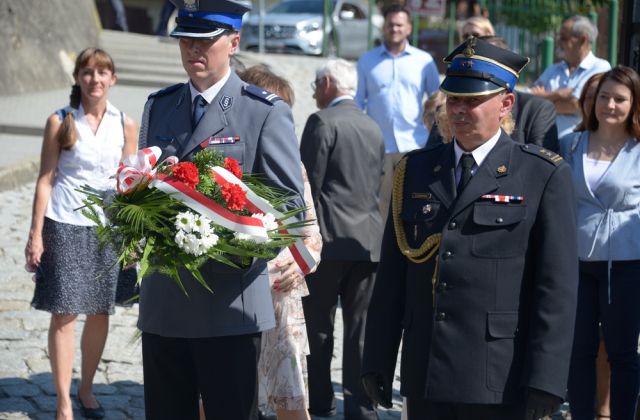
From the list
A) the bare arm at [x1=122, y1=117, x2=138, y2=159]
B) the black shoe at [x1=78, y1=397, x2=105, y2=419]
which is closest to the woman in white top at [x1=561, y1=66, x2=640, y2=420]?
the bare arm at [x1=122, y1=117, x2=138, y2=159]

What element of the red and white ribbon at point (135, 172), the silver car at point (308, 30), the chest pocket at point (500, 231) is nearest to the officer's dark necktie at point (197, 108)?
the red and white ribbon at point (135, 172)

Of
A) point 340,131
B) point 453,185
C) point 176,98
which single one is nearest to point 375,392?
point 453,185

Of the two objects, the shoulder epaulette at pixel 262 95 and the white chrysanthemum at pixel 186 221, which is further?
the shoulder epaulette at pixel 262 95

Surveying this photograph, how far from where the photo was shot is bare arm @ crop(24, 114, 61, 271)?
6113mm

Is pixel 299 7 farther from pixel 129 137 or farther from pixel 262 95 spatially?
pixel 262 95

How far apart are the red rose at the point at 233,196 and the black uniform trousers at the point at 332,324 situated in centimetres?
287

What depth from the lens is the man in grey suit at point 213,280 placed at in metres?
4.15

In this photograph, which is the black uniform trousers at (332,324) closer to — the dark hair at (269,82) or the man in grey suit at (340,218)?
the man in grey suit at (340,218)

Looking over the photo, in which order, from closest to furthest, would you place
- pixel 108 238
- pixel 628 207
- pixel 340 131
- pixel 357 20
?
1. pixel 108 238
2. pixel 628 207
3. pixel 340 131
4. pixel 357 20

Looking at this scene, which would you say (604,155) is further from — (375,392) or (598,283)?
(375,392)

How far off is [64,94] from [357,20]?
9.13 meters

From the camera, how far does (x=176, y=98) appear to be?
14.6 ft

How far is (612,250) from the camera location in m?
5.91

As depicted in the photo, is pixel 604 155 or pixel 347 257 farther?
pixel 347 257
